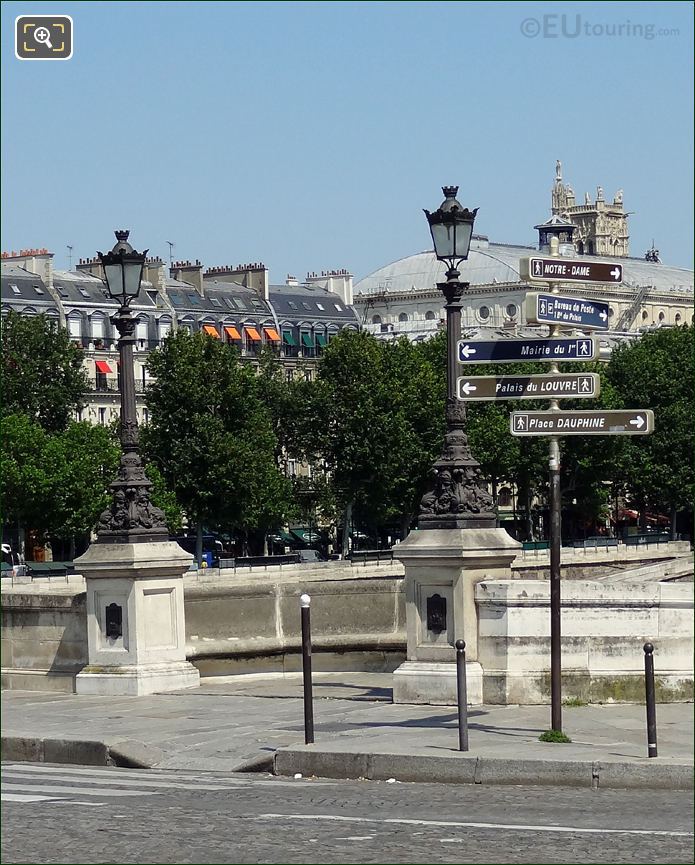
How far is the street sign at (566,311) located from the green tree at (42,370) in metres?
74.0

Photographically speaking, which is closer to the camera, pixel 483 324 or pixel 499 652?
pixel 499 652

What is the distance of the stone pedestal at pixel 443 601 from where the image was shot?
64.1ft

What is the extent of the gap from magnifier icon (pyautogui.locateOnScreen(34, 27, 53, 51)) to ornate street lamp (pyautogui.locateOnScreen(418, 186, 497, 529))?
7.46 m

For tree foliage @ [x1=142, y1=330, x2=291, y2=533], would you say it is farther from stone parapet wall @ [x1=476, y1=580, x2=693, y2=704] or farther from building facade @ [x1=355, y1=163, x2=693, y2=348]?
stone parapet wall @ [x1=476, y1=580, x2=693, y2=704]

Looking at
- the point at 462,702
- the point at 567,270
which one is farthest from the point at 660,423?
the point at 462,702

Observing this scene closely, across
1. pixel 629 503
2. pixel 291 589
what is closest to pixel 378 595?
pixel 291 589

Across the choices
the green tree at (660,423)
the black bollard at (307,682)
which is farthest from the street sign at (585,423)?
the green tree at (660,423)

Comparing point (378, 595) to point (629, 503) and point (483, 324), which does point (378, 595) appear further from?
point (483, 324)

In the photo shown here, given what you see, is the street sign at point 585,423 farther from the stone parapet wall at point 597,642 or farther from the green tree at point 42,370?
the green tree at point 42,370

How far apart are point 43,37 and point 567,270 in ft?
20.1

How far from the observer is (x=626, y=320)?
15025cm

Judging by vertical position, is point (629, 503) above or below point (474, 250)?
below

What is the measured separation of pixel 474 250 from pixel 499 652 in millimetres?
138289

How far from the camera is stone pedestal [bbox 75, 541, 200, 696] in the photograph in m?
22.0
